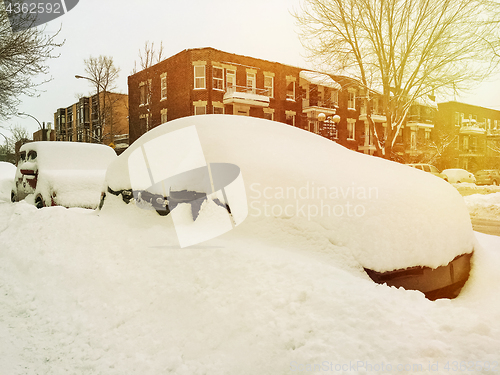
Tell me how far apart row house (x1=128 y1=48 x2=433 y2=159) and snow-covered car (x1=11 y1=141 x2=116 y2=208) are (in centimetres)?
1567

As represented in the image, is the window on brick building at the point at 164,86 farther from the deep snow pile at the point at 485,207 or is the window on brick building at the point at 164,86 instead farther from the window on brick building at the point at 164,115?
the deep snow pile at the point at 485,207

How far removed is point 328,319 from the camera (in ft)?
6.50

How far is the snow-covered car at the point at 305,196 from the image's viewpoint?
261 cm

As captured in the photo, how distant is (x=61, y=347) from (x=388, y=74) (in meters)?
15.7

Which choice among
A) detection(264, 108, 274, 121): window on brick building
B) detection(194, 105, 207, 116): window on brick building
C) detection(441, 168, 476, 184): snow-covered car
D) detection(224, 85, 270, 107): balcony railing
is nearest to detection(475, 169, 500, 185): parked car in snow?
detection(441, 168, 476, 184): snow-covered car

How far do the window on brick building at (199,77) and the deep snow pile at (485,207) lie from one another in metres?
19.6

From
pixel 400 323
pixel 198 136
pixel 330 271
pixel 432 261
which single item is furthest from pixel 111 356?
pixel 432 261

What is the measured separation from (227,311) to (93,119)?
43938 mm

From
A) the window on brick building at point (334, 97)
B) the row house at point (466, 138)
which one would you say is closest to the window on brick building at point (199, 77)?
the window on brick building at point (334, 97)

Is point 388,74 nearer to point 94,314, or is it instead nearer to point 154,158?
point 154,158

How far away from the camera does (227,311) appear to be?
2148 millimetres

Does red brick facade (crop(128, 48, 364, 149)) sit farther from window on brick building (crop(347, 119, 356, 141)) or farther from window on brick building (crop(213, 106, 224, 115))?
window on brick building (crop(347, 119, 356, 141))

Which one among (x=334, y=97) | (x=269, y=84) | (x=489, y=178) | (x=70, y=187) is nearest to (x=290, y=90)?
(x=269, y=84)

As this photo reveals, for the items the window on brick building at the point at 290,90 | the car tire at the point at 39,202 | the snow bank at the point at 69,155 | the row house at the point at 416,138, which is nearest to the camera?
the car tire at the point at 39,202
